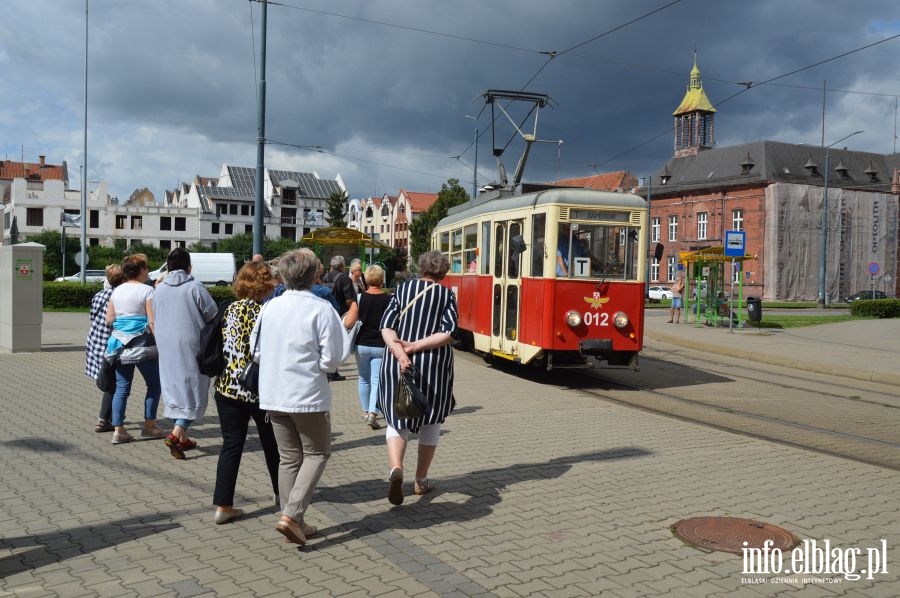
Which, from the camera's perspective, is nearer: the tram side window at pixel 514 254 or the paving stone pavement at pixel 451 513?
the paving stone pavement at pixel 451 513

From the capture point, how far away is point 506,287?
13891mm

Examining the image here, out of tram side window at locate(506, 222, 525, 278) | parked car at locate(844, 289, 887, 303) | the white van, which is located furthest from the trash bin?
parked car at locate(844, 289, 887, 303)

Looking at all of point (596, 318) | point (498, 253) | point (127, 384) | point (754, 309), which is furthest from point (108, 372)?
point (754, 309)

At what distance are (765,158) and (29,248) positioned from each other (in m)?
66.4

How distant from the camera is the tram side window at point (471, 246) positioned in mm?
15547

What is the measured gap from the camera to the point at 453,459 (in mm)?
7602

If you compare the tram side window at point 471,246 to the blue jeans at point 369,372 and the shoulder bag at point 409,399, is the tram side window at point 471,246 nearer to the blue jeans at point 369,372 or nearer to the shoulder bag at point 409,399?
the blue jeans at point 369,372

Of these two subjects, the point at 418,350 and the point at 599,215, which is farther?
the point at 599,215

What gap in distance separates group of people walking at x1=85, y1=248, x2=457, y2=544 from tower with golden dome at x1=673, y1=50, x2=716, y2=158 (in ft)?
290

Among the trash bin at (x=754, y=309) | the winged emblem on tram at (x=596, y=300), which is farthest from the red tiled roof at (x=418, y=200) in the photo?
the winged emblem on tram at (x=596, y=300)

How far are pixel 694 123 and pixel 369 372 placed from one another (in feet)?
294

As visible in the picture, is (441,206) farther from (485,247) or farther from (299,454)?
(299,454)

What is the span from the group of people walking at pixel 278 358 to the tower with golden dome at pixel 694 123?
88.5 m

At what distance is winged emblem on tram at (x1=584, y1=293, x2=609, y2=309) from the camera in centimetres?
1279
